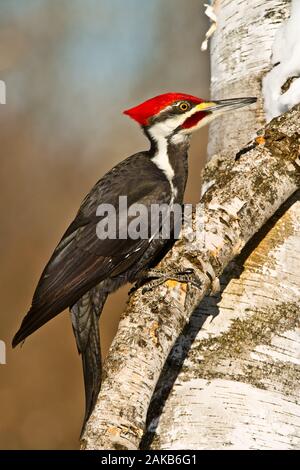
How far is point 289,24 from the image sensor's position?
9.00 feet

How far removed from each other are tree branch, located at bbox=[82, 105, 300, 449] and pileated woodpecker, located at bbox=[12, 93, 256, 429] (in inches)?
7.9

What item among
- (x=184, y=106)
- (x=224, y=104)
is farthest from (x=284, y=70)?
(x=184, y=106)

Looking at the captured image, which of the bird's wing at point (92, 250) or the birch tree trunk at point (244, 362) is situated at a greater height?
the bird's wing at point (92, 250)

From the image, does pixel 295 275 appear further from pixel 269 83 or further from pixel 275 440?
pixel 269 83

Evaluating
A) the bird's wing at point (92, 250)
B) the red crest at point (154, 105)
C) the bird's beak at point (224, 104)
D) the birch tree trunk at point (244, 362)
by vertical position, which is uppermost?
the red crest at point (154, 105)

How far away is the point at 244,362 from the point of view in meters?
2.22

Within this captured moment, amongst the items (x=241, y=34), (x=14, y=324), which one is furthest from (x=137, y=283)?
(x=14, y=324)

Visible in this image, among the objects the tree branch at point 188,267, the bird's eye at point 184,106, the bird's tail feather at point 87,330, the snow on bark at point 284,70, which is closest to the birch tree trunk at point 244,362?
the tree branch at point 188,267

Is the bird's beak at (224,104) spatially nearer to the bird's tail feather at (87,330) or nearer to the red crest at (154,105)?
the red crest at (154,105)

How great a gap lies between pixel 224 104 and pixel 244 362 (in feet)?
3.21

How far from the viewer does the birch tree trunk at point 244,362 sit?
2113mm

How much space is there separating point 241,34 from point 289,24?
222mm

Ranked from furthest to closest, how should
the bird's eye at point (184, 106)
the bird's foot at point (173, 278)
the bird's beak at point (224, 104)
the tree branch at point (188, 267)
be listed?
1. the bird's eye at point (184, 106)
2. the bird's beak at point (224, 104)
3. the bird's foot at point (173, 278)
4. the tree branch at point (188, 267)

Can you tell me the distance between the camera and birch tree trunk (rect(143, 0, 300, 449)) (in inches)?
83.2
